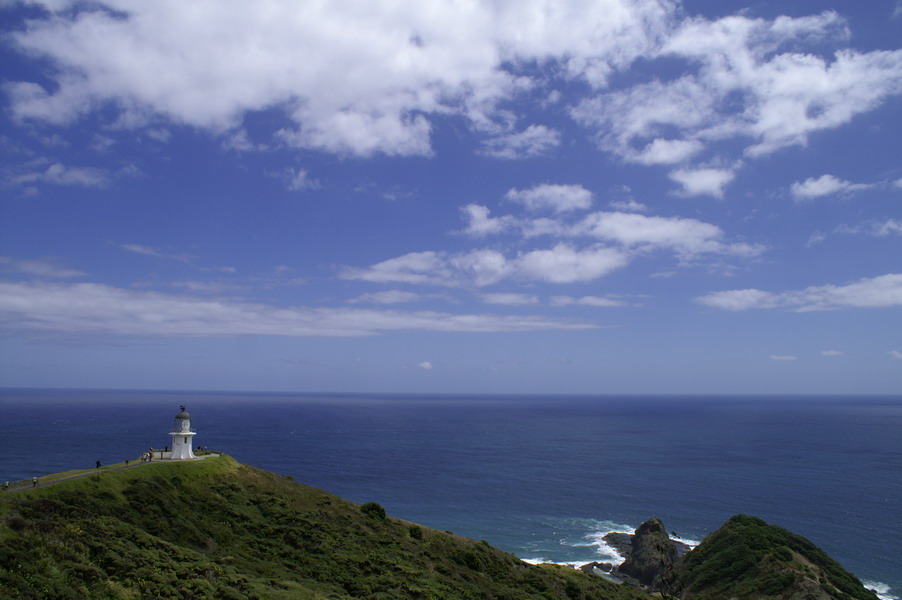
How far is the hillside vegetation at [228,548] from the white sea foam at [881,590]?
3168 cm

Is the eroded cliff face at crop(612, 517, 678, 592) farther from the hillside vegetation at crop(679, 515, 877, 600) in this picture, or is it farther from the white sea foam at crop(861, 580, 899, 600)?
the white sea foam at crop(861, 580, 899, 600)

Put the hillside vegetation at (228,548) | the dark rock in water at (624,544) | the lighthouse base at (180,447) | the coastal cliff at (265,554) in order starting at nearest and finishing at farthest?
1. the hillside vegetation at (228,548)
2. the coastal cliff at (265,554)
3. the lighthouse base at (180,447)
4. the dark rock in water at (624,544)

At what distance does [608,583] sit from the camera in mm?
49688

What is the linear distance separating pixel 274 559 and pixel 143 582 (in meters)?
12.1

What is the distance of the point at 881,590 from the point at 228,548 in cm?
6963

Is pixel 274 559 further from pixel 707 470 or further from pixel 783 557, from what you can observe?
pixel 707 470

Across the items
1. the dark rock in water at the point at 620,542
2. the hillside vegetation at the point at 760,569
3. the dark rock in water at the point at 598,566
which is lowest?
the dark rock in water at the point at 620,542

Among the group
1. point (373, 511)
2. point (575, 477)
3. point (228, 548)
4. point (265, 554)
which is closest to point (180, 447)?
point (373, 511)

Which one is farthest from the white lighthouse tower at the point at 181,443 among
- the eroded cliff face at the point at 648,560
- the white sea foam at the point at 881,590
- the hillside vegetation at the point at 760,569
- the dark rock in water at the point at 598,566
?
the white sea foam at the point at 881,590

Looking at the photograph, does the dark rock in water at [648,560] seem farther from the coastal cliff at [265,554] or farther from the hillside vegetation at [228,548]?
the hillside vegetation at [228,548]

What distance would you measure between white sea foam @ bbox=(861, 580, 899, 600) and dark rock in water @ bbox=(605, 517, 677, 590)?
20.4 meters

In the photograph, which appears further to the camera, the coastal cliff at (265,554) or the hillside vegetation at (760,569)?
the hillside vegetation at (760,569)

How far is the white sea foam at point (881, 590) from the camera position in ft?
190

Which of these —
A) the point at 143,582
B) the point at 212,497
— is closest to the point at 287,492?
the point at 212,497
